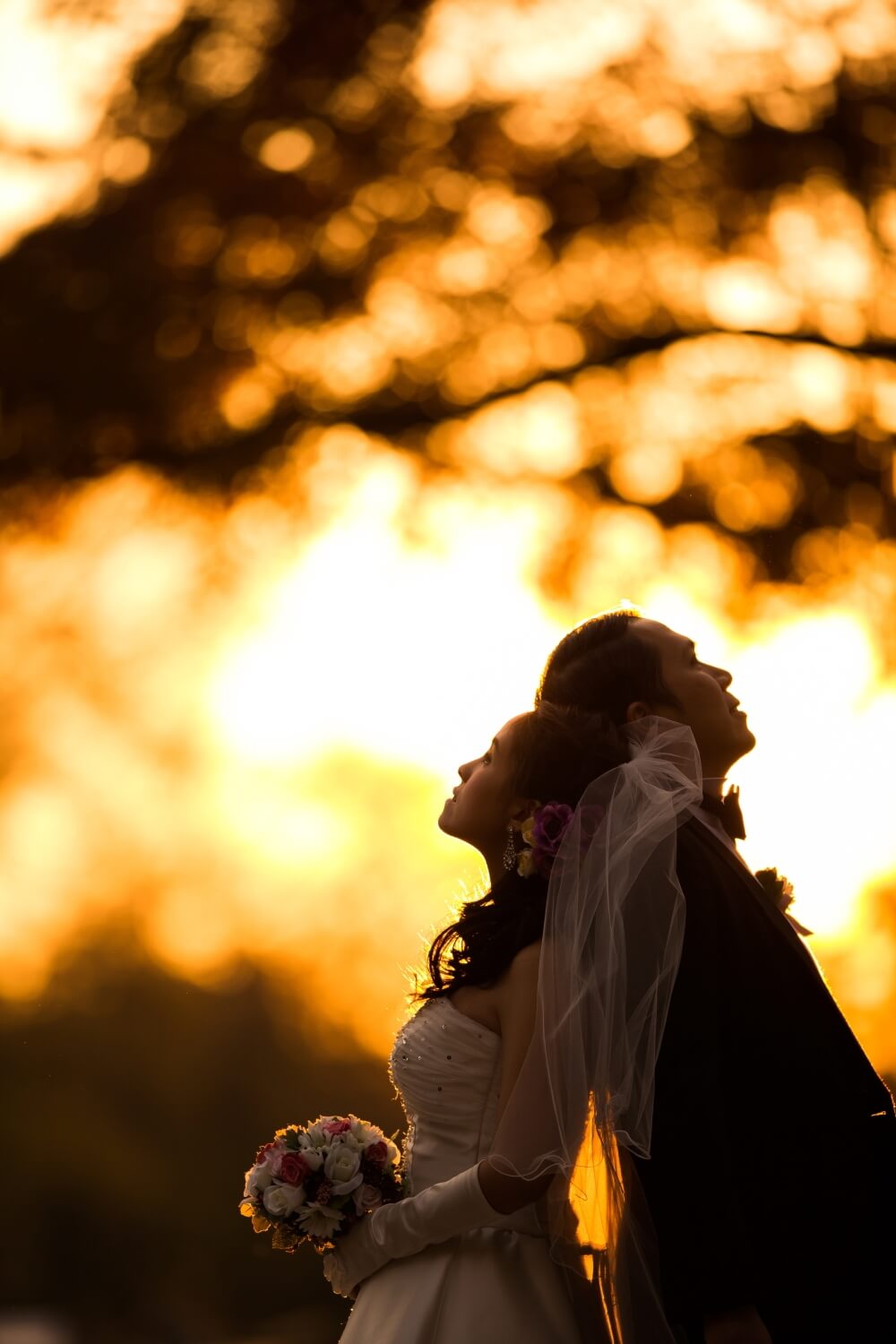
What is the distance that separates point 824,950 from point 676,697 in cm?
717

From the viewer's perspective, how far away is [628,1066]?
3.29 metres

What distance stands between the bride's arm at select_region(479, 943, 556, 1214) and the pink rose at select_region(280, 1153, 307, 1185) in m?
0.50

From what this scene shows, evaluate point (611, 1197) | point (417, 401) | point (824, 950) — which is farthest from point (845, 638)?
point (824, 950)

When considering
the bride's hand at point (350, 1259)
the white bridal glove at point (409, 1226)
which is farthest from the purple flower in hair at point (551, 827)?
the bride's hand at point (350, 1259)

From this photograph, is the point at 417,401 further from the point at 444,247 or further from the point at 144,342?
the point at 144,342

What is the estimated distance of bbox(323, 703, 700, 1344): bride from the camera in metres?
3.40

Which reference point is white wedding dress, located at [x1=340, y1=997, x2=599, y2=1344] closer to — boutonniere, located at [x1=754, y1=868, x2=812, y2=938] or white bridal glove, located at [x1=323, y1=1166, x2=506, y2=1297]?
white bridal glove, located at [x1=323, y1=1166, x2=506, y2=1297]

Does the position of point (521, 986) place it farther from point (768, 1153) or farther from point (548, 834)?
point (768, 1153)

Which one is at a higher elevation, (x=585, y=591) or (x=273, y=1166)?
(x=585, y=591)

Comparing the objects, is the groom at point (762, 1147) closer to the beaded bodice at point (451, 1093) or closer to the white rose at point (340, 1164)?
the beaded bodice at point (451, 1093)

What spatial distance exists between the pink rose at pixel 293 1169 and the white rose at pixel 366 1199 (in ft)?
0.47

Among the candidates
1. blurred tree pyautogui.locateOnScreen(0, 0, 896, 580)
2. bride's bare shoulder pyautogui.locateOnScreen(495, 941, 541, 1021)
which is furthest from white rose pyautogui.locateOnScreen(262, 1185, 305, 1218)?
blurred tree pyautogui.locateOnScreen(0, 0, 896, 580)

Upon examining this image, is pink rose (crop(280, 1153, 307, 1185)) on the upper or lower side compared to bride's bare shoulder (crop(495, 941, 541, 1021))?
lower

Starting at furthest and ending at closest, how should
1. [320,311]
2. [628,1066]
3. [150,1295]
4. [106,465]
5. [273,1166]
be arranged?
[150,1295], [320,311], [106,465], [273,1166], [628,1066]
